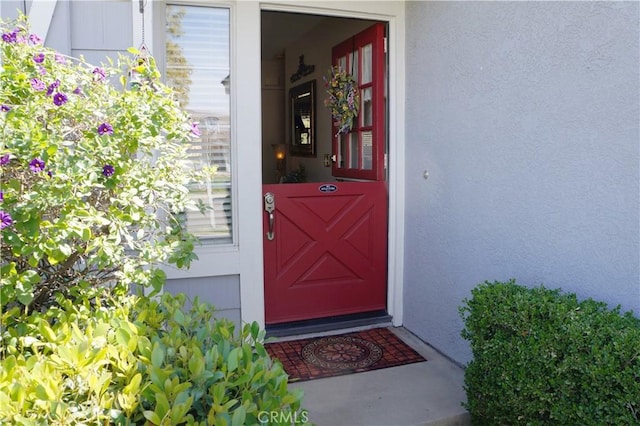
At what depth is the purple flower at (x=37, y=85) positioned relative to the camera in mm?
1835

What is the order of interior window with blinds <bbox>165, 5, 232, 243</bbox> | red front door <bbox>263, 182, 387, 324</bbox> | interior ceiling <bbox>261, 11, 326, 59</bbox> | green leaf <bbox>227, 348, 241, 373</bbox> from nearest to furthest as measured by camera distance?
green leaf <bbox>227, 348, 241, 373</bbox> → interior window with blinds <bbox>165, 5, 232, 243</bbox> → red front door <bbox>263, 182, 387, 324</bbox> → interior ceiling <bbox>261, 11, 326, 59</bbox>

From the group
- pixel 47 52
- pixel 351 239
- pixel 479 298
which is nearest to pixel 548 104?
pixel 479 298

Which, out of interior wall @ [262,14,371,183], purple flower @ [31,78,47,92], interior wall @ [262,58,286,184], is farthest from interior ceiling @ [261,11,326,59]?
purple flower @ [31,78,47,92]

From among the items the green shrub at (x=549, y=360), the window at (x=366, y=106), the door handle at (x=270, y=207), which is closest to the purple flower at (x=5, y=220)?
the green shrub at (x=549, y=360)

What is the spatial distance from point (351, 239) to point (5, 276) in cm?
269

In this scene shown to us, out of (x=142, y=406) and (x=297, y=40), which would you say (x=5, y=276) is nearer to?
(x=142, y=406)

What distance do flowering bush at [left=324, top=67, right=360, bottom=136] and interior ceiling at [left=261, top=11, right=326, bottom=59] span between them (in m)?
0.86

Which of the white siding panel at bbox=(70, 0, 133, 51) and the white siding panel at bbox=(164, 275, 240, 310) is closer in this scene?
the white siding panel at bbox=(70, 0, 133, 51)

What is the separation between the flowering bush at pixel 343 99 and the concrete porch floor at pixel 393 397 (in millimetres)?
2107

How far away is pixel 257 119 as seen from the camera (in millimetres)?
3520

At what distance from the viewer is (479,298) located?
2.45m

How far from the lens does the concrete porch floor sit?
8.82 ft

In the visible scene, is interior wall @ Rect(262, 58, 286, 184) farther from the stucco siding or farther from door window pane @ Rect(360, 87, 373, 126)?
the stucco siding

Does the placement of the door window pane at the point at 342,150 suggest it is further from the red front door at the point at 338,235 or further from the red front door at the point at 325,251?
the red front door at the point at 325,251
